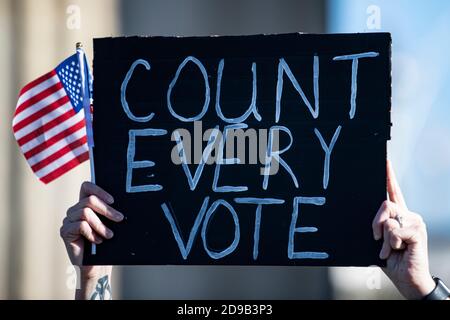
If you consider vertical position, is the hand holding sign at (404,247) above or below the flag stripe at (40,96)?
below

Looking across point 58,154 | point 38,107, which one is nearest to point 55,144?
point 58,154

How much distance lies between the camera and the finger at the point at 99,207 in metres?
2.70

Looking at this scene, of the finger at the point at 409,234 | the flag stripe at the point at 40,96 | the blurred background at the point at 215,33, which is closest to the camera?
the finger at the point at 409,234

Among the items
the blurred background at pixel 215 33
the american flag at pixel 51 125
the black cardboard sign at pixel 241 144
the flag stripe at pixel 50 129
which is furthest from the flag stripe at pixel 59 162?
the blurred background at pixel 215 33

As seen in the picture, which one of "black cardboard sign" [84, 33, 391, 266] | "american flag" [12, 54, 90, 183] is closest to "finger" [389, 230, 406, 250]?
"black cardboard sign" [84, 33, 391, 266]

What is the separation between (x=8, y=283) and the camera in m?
5.34

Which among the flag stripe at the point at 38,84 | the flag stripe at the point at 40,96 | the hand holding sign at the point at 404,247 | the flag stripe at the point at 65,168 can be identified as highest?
the flag stripe at the point at 38,84

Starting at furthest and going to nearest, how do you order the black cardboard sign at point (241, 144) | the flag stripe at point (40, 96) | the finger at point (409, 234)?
the flag stripe at point (40, 96)
the black cardboard sign at point (241, 144)
the finger at point (409, 234)

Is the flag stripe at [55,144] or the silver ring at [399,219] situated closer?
the silver ring at [399,219]

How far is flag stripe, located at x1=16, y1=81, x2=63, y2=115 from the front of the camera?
355 cm

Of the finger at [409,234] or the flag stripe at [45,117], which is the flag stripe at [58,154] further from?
the finger at [409,234]

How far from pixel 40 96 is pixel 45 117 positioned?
0.29ft

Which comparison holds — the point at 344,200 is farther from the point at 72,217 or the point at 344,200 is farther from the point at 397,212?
the point at 72,217
